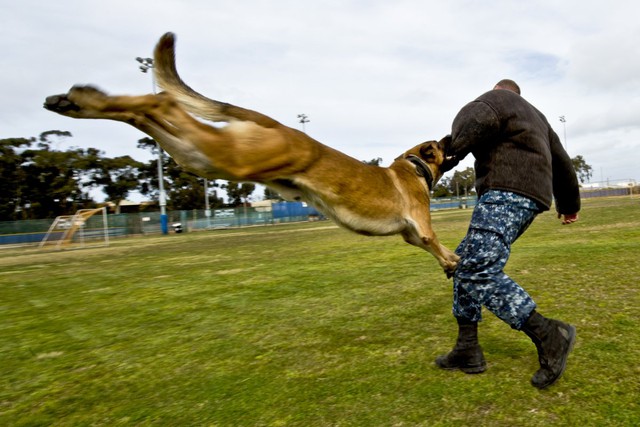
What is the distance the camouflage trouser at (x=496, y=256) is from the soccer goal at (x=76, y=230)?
22.5m

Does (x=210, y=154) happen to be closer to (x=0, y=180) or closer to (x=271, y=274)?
(x=271, y=274)

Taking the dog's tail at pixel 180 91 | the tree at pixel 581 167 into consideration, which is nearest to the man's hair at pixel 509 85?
the dog's tail at pixel 180 91

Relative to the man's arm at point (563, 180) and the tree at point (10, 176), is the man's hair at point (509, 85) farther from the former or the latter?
the tree at point (10, 176)

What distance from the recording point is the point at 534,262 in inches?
303

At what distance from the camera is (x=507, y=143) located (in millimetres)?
3037

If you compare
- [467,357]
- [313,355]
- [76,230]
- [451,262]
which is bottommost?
[313,355]

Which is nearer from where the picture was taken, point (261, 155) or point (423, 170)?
point (261, 155)

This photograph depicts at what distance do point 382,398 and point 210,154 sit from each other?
6.61 ft

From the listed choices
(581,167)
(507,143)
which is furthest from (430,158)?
(581,167)

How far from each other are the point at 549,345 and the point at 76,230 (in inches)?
1234

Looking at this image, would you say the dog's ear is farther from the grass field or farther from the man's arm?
the grass field

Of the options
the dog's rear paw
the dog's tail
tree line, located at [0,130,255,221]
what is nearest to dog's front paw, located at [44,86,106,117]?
the dog's rear paw

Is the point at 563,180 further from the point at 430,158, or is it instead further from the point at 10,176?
the point at 10,176

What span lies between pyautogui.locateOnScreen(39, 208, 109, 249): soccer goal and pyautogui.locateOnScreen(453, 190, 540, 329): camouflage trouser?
22465 millimetres
